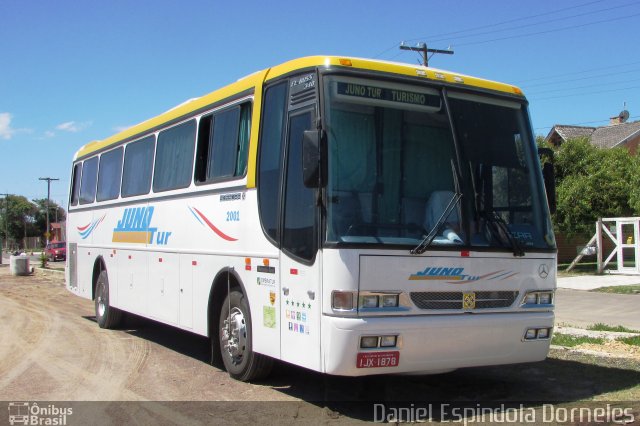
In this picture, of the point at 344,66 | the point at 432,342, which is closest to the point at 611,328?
the point at 432,342

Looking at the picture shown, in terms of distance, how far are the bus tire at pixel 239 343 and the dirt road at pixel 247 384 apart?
0.53ft

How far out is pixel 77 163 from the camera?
14.9 m

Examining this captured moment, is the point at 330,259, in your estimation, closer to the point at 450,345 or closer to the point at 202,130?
the point at 450,345

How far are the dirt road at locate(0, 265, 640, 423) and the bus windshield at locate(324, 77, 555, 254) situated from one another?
1.76 meters

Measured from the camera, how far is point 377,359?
5.89m

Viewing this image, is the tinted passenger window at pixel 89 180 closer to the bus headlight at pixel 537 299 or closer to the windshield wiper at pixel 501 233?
the windshield wiper at pixel 501 233

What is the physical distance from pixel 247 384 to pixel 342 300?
7.95 ft

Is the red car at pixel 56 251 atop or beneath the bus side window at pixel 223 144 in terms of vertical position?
beneath

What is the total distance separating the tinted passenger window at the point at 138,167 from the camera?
10.6 m

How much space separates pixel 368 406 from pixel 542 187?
9.72 feet

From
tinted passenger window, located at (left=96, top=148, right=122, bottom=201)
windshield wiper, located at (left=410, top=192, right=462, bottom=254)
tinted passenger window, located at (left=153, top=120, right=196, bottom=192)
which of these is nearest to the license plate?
windshield wiper, located at (left=410, top=192, right=462, bottom=254)

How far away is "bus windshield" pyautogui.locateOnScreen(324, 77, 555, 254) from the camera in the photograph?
606 centimetres

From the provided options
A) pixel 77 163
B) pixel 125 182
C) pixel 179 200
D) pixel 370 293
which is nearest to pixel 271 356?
pixel 370 293

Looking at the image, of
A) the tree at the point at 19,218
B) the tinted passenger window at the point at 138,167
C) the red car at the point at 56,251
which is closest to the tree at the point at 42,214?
the tree at the point at 19,218
